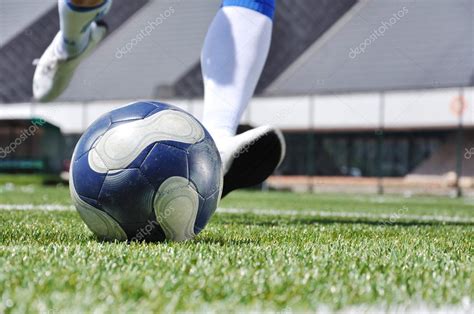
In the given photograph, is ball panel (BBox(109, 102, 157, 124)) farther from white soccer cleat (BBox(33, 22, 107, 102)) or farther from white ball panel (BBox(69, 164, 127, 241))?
white soccer cleat (BBox(33, 22, 107, 102))

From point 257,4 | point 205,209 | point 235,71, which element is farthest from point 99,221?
Result: point 257,4

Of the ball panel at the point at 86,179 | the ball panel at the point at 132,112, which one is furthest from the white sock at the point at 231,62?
the ball panel at the point at 86,179

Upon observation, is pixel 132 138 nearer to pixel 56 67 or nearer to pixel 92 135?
pixel 92 135

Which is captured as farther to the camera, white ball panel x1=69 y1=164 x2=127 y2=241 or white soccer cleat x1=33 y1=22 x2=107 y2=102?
white soccer cleat x1=33 y1=22 x2=107 y2=102

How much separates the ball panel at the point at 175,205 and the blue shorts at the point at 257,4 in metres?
1.37

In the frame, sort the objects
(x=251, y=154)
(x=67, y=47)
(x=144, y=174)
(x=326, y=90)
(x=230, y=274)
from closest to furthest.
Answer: (x=230, y=274) → (x=144, y=174) → (x=251, y=154) → (x=67, y=47) → (x=326, y=90)

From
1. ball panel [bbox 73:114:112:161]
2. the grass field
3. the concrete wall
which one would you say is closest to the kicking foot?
the grass field

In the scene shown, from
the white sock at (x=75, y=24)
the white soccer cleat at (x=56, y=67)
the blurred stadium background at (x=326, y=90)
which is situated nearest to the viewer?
the white sock at (x=75, y=24)

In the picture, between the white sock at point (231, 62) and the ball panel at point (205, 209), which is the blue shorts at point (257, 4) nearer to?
the white sock at point (231, 62)

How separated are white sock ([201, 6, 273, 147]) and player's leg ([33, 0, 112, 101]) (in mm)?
707

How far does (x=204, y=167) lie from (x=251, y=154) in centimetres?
64

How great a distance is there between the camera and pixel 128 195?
2422 millimetres

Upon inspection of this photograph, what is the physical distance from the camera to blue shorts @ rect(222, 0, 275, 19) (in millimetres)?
3531

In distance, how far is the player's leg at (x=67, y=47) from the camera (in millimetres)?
3836
